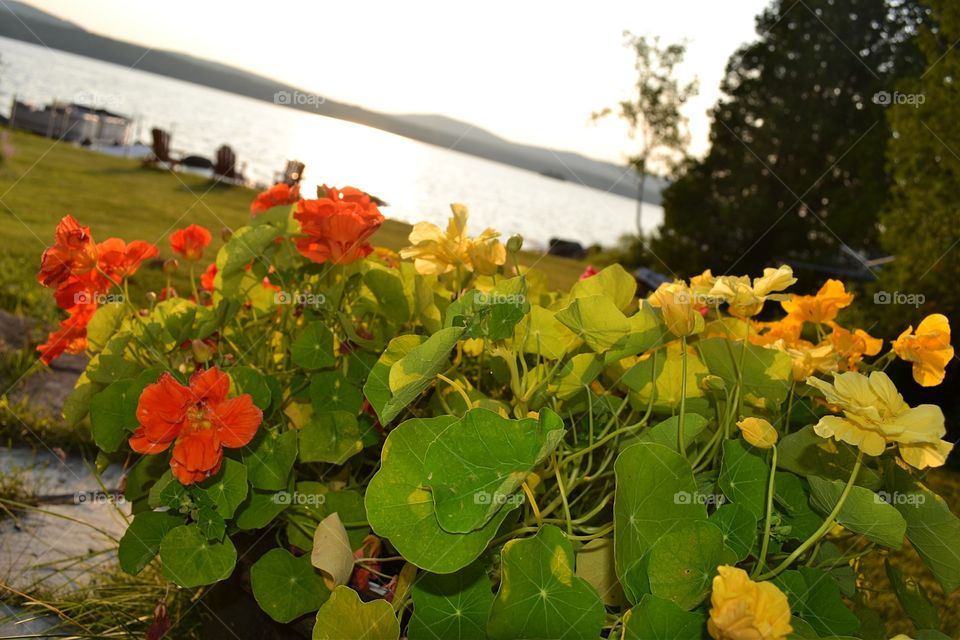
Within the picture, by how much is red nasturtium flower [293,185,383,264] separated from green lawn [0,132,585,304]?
10.3ft

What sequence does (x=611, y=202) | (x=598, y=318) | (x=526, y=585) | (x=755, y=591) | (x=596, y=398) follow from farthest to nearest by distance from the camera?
(x=611, y=202) → (x=596, y=398) → (x=598, y=318) → (x=526, y=585) → (x=755, y=591)

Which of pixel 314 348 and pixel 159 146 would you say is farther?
pixel 159 146

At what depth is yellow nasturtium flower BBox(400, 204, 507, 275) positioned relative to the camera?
34.8 inches

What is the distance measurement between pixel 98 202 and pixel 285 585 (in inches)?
296

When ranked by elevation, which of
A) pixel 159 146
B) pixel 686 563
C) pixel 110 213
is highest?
pixel 686 563

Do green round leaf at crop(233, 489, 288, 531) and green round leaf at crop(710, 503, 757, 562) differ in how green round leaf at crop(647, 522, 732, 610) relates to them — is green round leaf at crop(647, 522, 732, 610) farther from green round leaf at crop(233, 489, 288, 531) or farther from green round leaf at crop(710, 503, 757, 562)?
green round leaf at crop(233, 489, 288, 531)

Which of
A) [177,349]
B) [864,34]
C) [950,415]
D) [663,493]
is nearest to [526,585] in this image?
[663,493]

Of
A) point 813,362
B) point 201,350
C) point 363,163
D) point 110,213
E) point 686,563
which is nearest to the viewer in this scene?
point 686,563

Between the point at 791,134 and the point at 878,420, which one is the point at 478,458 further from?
the point at 791,134

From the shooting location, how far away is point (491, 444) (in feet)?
2.06

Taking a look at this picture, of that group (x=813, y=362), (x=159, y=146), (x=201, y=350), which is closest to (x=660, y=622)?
(x=813, y=362)

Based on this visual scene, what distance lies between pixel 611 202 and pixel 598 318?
1875 inches

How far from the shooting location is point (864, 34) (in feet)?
29.6

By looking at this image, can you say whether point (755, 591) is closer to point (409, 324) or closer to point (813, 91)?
point (409, 324)
